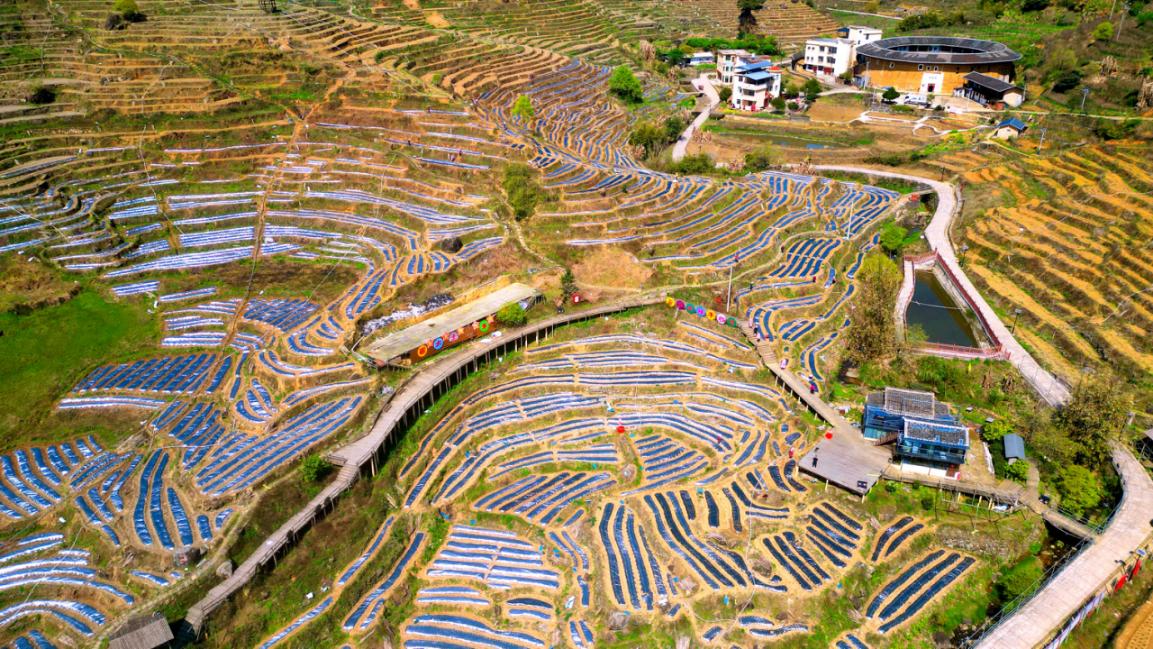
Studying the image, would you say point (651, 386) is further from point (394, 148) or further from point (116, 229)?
point (116, 229)

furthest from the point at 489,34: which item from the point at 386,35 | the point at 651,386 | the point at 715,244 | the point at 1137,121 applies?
the point at 1137,121

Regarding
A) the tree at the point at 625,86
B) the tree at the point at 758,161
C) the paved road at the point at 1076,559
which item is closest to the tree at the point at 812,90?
the tree at the point at 758,161

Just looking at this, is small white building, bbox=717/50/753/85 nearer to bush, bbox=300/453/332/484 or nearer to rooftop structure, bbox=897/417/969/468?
rooftop structure, bbox=897/417/969/468

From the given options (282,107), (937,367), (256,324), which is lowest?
(937,367)

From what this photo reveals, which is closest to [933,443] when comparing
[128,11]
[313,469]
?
[313,469]

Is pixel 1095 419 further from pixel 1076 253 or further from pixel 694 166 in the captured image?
pixel 694 166

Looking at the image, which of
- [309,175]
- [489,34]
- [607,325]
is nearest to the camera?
[607,325]
